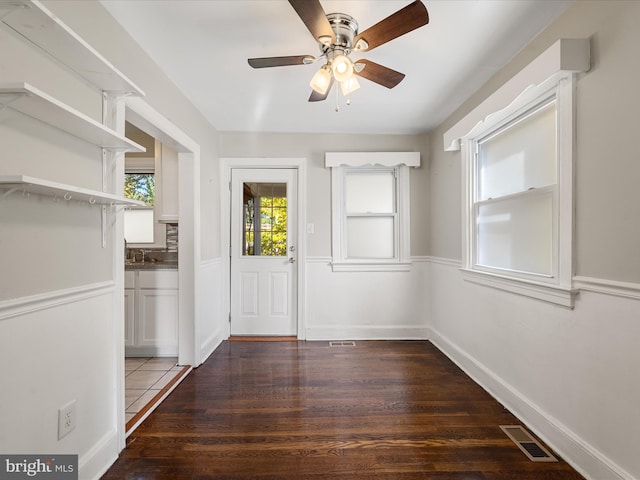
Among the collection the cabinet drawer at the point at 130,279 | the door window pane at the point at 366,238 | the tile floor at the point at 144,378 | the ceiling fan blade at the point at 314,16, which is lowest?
the tile floor at the point at 144,378

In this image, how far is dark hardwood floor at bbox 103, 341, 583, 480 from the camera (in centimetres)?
159

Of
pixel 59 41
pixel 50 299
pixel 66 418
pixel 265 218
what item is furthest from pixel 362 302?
pixel 59 41

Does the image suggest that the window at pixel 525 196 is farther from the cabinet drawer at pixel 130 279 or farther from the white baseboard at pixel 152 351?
the cabinet drawer at pixel 130 279

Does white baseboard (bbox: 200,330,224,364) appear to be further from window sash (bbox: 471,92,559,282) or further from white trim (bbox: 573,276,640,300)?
white trim (bbox: 573,276,640,300)

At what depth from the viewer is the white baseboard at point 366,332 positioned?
3.60 meters

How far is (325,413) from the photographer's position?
209 cm

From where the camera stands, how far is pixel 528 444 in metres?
1.77

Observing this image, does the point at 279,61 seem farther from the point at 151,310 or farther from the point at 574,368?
the point at 151,310

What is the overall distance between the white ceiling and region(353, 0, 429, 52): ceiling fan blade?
22cm

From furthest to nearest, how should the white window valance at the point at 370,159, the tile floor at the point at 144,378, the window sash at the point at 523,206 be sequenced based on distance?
the white window valance at the point at 370,159
the tile floor at the point at 144,378
the window sash at the point at 523,206

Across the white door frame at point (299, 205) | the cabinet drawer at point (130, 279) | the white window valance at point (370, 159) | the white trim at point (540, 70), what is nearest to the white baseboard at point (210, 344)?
the white door frame at point (299, 205)

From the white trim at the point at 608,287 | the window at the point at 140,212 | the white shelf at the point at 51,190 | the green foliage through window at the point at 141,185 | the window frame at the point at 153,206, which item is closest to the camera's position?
the white shelf at the point at 51,190

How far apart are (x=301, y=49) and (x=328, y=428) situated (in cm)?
243

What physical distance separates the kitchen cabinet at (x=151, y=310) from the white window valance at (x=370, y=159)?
202cm
